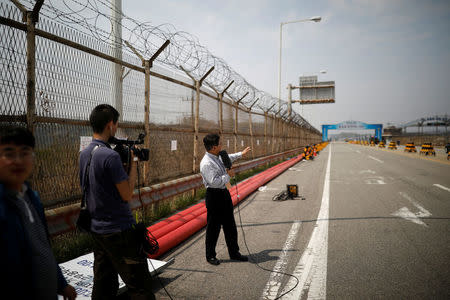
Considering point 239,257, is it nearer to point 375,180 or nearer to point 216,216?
point 216,216

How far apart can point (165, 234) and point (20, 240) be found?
330 centimetres

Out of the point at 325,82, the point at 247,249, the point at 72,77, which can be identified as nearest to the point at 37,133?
the point at 72,77

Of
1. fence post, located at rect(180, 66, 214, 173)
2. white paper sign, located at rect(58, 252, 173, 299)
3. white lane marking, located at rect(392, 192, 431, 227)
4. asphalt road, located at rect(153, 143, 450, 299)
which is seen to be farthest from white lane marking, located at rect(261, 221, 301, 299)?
fence post, located at rect(180, 66, 214, 173)

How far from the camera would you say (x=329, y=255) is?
13.4ft

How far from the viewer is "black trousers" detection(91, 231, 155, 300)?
217 cm

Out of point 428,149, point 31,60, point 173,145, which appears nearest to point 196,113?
point 173,145

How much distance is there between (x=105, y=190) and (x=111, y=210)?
16cm

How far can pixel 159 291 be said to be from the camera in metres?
3.23

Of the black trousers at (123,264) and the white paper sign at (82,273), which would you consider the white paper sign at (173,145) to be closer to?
the white paper sign at (82,273)

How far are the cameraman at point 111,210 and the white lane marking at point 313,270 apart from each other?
1688 millimetres

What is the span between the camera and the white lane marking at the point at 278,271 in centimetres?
312

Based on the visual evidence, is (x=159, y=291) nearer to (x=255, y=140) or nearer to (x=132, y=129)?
(x=132, y=129)

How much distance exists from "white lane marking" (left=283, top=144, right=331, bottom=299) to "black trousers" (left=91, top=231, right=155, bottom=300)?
5.28 ft

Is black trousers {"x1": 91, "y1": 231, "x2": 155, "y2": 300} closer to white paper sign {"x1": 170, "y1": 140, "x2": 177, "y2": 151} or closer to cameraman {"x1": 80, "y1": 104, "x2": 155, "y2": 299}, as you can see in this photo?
cameraman {"x1": 80, "y1": 104, "x2": 155, "y2": 299}
